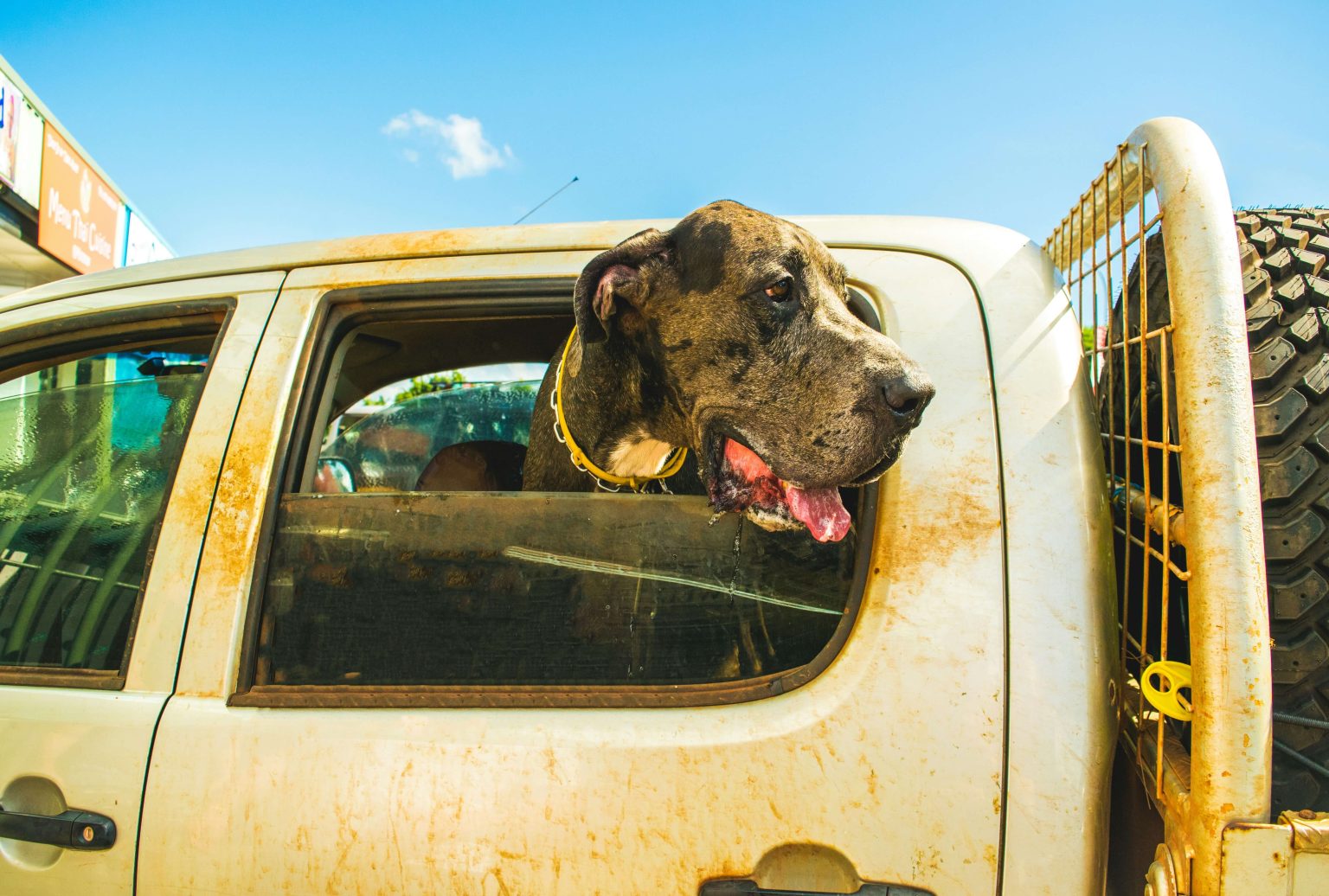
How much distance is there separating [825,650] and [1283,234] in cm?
135

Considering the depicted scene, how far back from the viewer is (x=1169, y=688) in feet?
4.17

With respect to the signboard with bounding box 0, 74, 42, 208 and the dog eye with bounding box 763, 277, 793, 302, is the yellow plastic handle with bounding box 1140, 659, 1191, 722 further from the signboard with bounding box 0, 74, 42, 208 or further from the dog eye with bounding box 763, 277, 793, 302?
the signboard with bounding box 0, 74, 42, 208

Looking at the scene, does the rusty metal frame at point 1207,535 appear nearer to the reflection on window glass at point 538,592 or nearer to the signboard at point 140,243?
the reflection on window glass at point 538,592

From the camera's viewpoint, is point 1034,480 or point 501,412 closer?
point 1034,480

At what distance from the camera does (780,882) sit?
4.39 ft

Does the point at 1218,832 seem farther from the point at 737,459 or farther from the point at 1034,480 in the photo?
the point at 737,459

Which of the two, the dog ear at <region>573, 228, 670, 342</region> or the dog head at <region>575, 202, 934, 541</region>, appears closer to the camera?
the dog head at <region>575, 202, 934, 541</region>

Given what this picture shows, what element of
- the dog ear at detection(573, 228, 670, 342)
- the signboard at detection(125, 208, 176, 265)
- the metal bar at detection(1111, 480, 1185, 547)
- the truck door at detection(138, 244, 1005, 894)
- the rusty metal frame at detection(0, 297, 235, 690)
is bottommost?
the truck door at detection(138, 244, 1005, 894)

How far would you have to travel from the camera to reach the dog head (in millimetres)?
1592

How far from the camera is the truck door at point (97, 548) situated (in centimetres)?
154

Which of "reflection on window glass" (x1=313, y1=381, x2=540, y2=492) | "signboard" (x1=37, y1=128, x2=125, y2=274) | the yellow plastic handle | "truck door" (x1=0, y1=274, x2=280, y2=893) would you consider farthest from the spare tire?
"signboard" (x1=37, y1=128, x2=125, y2=274)

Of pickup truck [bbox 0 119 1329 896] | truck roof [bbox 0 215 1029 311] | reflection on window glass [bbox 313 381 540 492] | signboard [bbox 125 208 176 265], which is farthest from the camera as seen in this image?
signboard [bbox 125 208 176 265]

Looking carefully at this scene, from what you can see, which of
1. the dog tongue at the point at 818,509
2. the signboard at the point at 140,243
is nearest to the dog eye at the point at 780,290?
the dog tongue at the point at 818,509

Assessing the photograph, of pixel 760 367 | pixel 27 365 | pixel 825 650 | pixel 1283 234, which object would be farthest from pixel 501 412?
pixel 1283 234
